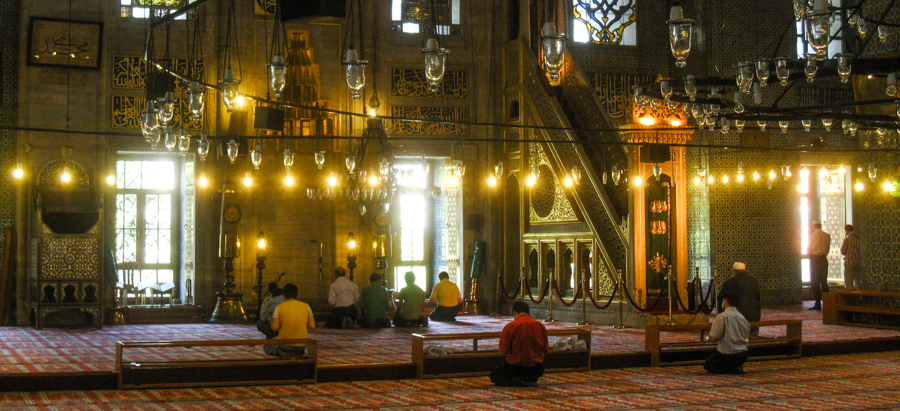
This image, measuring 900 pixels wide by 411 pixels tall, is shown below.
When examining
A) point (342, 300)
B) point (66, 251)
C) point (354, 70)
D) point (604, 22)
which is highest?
point (604, 22)

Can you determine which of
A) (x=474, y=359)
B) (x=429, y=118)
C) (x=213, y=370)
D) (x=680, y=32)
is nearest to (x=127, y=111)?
(x=429, y=118)

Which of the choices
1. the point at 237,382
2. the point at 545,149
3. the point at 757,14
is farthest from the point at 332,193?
the point at 757,14

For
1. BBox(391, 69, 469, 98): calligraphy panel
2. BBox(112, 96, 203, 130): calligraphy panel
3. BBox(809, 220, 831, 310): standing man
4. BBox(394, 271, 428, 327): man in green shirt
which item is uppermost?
BBox(391, 69, 469, 98): calligraphy panel

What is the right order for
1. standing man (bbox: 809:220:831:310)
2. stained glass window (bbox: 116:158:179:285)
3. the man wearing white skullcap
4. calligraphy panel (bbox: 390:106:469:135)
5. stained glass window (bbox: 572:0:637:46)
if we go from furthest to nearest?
1. stained glass window (bbox: 572:0:637:46)
2. standing man (bbox: 809:220:831:310)
3. calligraphy panel (bbox: 390:106:469:135)
4. stained glass window (bbox: 116:158:179:285)
5. the man wearing white skullcap

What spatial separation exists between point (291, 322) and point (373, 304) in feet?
12.1

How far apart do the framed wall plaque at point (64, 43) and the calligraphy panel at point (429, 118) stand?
12.6 ft

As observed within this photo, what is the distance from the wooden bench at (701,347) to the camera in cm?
831

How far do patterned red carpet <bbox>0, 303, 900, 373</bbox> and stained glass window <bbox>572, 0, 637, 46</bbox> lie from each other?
4629mm

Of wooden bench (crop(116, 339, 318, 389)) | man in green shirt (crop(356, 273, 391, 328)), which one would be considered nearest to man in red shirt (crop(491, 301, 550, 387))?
wooden bench (crop(116, 339, 318, 389))

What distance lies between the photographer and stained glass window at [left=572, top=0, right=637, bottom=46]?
575 inches

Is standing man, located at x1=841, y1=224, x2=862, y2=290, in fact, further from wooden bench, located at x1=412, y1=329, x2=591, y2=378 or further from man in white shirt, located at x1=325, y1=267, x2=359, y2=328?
man in white shirt, located at x1=325, y1=267, x2=359, y2=328

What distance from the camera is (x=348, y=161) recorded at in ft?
34.2

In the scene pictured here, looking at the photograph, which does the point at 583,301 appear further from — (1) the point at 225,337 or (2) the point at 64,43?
(2) the point at 64,43

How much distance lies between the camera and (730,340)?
7711 millimetres
